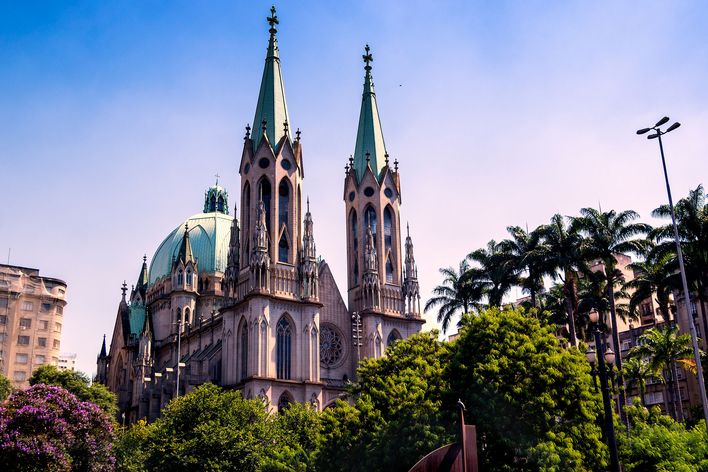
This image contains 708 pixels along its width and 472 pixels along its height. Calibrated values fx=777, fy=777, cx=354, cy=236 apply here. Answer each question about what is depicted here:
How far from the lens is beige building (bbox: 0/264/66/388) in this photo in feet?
266

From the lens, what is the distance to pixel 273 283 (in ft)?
206

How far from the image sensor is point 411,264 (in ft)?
234

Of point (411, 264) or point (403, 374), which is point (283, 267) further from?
point (403, 374)

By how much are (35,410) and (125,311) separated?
55.5 m

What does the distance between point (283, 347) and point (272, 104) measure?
22704 millimetres

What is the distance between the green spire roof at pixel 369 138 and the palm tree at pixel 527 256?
2222cm

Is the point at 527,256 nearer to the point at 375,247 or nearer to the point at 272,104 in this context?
the point at 375,247

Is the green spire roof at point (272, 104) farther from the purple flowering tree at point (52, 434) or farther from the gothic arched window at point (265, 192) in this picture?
the purple flowering tree at point (52, 434)

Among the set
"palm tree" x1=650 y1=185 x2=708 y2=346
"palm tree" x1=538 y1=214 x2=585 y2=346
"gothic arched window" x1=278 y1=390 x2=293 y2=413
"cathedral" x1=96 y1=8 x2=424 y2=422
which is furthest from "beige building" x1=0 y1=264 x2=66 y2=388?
"palm tree" x1=650 y1=185 x2=708 y2=346

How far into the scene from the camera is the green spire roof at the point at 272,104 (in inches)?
2724

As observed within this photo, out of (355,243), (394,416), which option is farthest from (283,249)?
(394,416)

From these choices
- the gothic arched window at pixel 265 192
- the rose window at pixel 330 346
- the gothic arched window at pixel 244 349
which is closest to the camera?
the gothic arched window at pixel 244 349

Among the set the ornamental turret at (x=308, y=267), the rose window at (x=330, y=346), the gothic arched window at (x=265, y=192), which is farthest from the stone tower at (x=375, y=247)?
the gothic arched window at (x=265, y=192)

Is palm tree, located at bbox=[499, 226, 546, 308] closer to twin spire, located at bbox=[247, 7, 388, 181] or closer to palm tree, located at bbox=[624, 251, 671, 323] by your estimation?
palm tree, located at bbox=[624, 251, 671, 323]
